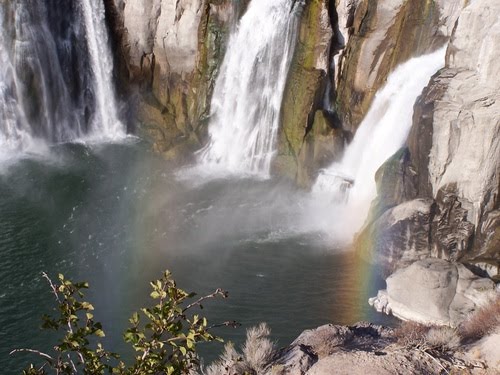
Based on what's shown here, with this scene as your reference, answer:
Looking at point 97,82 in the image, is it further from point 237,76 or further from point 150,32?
point 237,76

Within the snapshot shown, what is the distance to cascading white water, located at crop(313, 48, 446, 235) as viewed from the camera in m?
21.8

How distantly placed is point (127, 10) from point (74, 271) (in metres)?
15.5

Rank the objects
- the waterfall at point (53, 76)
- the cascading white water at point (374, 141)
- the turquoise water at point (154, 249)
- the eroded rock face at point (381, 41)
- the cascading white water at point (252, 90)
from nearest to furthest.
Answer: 1. the turquoise water at point (154, 249)
2. the eroded rock face at point (381, 41)
3. the cascading white water at point (374, 141)
4. the cascading white water at point (252, 90)
5. the waterfall at point (53, 76)

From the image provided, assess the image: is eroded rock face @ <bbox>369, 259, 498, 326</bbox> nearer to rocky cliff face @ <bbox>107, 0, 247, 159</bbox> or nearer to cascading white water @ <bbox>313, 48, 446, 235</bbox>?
cascading white water @ <bbox>313, 48, 446, 235</bbox>

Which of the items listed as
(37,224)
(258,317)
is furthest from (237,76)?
(258,317)

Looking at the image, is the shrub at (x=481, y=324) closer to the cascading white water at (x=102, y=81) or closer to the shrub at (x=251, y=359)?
the shrub at (x=251, y=359)

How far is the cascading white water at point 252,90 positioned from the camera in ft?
82.9

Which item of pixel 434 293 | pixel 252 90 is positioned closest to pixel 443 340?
pixel 434 293

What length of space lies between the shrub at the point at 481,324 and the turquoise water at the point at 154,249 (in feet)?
11.4

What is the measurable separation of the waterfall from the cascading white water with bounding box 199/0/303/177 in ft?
19.8

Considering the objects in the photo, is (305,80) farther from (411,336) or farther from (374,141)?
(411,336)

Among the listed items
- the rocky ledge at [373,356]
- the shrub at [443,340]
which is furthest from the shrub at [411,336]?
the shrub at [443,340]

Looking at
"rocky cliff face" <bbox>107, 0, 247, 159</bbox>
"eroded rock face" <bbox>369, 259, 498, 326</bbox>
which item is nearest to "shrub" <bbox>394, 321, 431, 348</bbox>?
"eroded rock face" <bbox>369, 259, 498, 326</bbox>

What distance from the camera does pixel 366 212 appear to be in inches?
877
